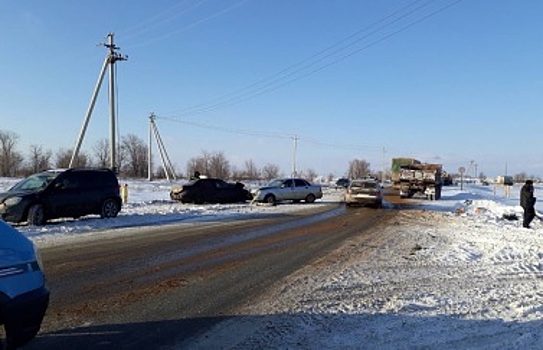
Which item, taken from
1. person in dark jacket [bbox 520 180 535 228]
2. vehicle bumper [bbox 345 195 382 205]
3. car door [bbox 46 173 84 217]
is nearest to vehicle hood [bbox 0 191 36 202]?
car door [bbox 46 173 84 217]

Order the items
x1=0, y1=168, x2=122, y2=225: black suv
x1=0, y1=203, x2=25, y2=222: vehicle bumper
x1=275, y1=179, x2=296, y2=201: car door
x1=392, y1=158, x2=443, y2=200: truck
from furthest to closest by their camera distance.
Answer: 1. x1=392, y1=158, x2=443, y2=200: truck
2. x1=275, y1=179, x2=296, y2=201: car door
3. x1=0, y1=168, x2=122, y2=225: black suv
4. x1=0, y1=203, x2=25, y2=222: vehicle bumper

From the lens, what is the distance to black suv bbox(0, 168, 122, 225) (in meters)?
14.6

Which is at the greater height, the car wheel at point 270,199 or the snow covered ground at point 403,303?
the car wheel at point 270,199

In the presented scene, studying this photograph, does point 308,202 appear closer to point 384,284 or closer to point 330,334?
point 384,284

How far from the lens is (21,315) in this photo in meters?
3.55

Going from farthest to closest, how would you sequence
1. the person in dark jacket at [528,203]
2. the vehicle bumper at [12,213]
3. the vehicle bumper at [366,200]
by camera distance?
1. the vehicle bumper at [366,200]
2. the person in dark jacket at [528,203]
3. the vehicle bumper at [12,213]

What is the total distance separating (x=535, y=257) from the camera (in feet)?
33.0

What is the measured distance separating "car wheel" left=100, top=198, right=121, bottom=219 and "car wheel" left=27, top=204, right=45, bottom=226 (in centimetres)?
247

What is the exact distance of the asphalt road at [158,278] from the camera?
5090 millimetres

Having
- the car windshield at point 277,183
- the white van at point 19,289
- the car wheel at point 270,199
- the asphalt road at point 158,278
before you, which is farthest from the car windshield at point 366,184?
the white van at point 19,289

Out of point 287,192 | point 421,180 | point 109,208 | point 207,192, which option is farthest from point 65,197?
point 421,180

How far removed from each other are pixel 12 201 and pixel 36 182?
139cm

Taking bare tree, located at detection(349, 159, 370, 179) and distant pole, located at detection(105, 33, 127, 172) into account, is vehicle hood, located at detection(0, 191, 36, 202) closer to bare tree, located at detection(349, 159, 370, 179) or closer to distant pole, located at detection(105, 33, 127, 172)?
distant pole, located at detection(105, 33, 127, 172)

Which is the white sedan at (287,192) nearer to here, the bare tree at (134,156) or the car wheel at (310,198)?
the car wheel at (310,198)
